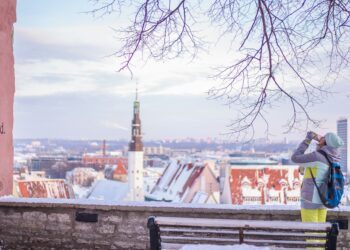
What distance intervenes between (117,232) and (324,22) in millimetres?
3285

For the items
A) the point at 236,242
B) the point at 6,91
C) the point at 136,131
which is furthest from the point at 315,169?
the point at 136,131

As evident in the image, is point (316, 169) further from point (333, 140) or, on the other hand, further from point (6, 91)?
point (6, 91)

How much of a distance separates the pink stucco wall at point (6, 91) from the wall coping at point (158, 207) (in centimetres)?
35

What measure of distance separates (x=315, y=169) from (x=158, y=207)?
176cm

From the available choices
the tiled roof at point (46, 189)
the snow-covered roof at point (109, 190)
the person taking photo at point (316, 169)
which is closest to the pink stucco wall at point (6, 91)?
the person taking photo at point (316, 169)

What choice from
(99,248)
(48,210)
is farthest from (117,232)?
(48,210)

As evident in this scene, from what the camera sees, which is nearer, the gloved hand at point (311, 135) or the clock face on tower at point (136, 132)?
the gloved hand at point (311, 135)

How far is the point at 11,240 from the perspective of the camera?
6.44 meters

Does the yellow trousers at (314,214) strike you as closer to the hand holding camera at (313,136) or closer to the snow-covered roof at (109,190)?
the hand holding camera at (313,136)

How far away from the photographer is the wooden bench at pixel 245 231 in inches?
167

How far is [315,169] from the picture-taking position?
5246 mm

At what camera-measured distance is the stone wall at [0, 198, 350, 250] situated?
593cm

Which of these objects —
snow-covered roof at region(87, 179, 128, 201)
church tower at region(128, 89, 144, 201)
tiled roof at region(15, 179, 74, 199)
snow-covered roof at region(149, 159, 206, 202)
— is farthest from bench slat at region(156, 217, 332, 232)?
church tower at region(128, 89, 144, 201)

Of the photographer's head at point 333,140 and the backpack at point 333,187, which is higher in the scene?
the photographer's head at point 333,140
